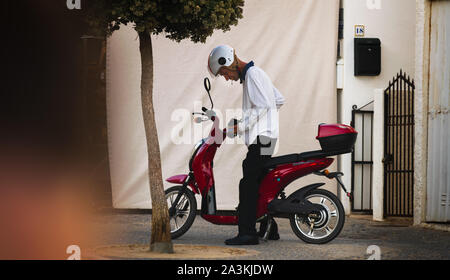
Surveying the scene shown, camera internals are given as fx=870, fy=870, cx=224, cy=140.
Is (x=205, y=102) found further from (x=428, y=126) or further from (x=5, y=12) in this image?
(x=5, y=12)

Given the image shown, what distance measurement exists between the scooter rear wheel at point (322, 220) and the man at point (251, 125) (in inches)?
19.2

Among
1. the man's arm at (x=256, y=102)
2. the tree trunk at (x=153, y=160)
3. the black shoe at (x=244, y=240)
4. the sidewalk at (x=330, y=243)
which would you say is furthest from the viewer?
the black shoe at (x=244, y=240)

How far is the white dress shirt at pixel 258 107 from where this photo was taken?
8773 millimetres

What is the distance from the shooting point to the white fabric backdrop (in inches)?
507

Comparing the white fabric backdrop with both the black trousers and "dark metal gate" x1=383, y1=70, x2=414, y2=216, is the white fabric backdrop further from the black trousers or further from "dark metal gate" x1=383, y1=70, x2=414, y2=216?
the black trousers

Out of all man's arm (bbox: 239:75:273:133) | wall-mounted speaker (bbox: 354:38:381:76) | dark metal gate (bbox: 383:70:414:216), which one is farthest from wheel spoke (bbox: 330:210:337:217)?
wall-mounted speaker (bbox: 354:38:381:76)

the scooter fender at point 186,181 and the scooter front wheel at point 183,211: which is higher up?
the scooter fender at point 186,181

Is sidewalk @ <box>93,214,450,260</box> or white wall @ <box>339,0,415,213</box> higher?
white wall @ <box>339,0,415,213</box>

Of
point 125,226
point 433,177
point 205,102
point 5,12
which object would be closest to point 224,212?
point 205,102

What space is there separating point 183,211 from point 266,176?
3.52ft

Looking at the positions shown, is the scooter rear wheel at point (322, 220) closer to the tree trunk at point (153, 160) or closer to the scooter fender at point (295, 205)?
the scooter fender at point (295, 205)

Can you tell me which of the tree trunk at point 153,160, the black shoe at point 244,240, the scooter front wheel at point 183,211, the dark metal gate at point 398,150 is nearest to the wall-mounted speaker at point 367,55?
the dark metal gate at point 398,150

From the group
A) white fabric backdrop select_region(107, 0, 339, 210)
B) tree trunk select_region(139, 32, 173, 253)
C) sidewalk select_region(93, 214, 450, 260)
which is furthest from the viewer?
white fabric backdrop select_region(107, 0, 339, 210)

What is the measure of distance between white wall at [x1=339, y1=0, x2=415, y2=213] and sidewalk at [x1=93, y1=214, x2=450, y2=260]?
1.82 meters
